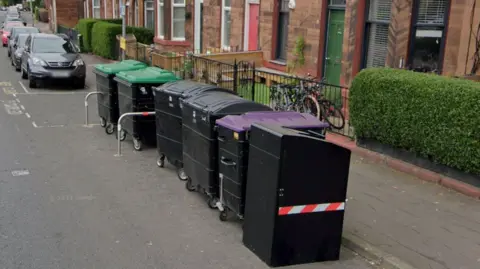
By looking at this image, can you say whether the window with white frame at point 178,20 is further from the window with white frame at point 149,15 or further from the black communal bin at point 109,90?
the black communal bin at point 109,90

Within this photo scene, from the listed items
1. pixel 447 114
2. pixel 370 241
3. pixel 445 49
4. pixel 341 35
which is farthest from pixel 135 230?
pixel 341 35

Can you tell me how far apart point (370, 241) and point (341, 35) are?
26.7 feet

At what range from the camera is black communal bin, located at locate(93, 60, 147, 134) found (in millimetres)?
11781

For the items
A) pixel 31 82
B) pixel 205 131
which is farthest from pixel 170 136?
pixel 31 82

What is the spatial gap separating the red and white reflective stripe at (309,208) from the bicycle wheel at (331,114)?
5387mm

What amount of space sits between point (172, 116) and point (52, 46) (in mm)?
12265

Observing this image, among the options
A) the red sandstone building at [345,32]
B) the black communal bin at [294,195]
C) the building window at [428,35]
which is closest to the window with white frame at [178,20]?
the red sandstone building at [345,32]

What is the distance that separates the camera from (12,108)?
49.2 feet

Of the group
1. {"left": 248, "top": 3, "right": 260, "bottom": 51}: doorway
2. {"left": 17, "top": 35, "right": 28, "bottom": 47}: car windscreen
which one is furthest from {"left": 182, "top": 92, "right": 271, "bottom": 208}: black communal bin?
{"left": 17, "top": 35, "right": 28, "bottom": 47}: car windscreen

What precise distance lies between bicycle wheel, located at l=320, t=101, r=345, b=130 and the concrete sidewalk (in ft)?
7.79

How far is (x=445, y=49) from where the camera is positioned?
10.4 meters

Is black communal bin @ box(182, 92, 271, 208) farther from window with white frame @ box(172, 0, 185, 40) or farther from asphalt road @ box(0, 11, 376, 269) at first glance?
window with white frame @ box(172, 0, 185, 40)

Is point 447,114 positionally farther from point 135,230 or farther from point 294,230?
point 135,230

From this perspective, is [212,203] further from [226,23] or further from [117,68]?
[226,23]
